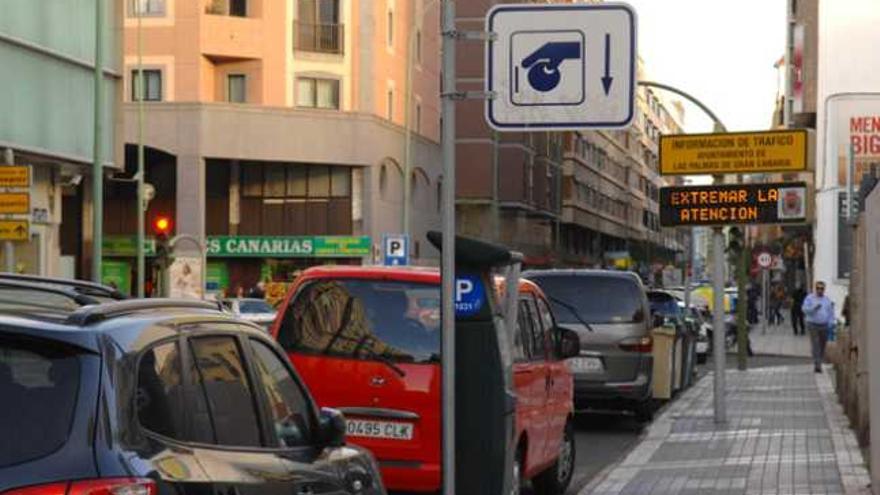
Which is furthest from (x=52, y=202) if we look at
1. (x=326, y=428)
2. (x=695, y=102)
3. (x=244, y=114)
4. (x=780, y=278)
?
(x=780, y=278)

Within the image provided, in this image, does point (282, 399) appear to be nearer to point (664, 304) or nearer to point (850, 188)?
point (664, 304)

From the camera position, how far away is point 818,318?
1130 inches

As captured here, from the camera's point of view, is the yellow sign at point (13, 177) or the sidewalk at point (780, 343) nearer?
the yellow sign at point (13, 177)

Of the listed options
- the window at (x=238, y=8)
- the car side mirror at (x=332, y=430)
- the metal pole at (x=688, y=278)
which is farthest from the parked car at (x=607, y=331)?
the window at (x=238, y=8)

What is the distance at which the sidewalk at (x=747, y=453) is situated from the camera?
12469 mm

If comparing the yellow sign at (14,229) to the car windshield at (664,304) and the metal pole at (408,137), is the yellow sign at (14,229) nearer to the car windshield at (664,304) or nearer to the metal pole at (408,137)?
the car windshield at (664,304)

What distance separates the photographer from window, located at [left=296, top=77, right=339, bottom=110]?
179 feet

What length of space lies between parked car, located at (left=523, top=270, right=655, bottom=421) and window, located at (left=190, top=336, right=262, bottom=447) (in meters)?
12.7

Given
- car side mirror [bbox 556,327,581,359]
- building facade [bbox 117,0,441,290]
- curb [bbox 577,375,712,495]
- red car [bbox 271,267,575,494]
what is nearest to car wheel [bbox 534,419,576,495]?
curb [bbox 577,375,712,495]

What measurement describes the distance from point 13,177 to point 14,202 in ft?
1.04

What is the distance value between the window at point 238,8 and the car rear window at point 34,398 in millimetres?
49947

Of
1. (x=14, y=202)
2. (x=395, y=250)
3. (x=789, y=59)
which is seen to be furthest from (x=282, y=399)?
(x=789, y=59)

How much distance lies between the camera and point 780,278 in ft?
284

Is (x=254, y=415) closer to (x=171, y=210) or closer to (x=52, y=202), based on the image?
(x=52, y=202)
